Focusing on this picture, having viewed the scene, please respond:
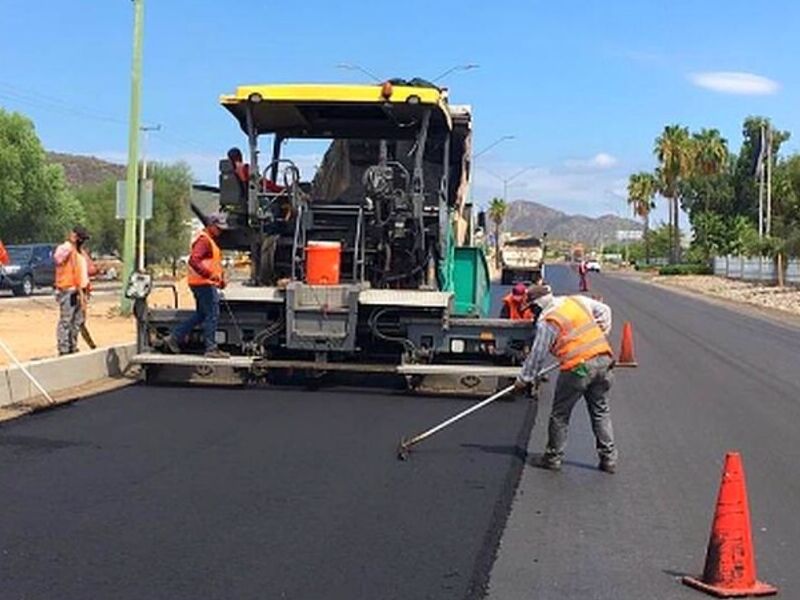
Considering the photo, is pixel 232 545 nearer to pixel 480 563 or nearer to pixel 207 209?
pixel 480 563

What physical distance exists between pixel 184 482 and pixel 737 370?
450 inches

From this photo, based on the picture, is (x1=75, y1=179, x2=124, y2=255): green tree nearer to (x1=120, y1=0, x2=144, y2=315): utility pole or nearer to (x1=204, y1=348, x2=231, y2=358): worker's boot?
(x1=120, y1=0, x2=144, y2=315): utility pole

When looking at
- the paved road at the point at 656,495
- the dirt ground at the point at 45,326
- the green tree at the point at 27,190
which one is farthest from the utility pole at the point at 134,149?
the green tree at the point at 27,190

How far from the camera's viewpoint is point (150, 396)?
11.9 m

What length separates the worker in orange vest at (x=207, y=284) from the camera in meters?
12.2

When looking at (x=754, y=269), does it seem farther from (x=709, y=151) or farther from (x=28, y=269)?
(x=28, y=269)

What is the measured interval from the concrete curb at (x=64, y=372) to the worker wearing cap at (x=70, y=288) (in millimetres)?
630

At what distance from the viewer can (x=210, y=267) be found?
12.3m

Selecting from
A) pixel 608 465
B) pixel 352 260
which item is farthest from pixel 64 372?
pixel 608 465

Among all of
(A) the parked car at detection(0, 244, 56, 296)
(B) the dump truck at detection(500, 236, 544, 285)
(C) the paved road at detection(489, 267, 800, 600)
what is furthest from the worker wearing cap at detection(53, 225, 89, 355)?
(B) the dump truck at detection(500, 236, 544, 285)

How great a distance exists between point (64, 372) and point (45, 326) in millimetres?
10520

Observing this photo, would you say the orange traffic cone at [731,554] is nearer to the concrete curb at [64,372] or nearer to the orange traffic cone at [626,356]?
the concrete curb at [64,372]

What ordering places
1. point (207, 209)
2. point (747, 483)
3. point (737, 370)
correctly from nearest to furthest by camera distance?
1. point (747, 483)
2. point (207, 209)
3. point (737, 370)

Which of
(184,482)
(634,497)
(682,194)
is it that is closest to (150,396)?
(184,482)
